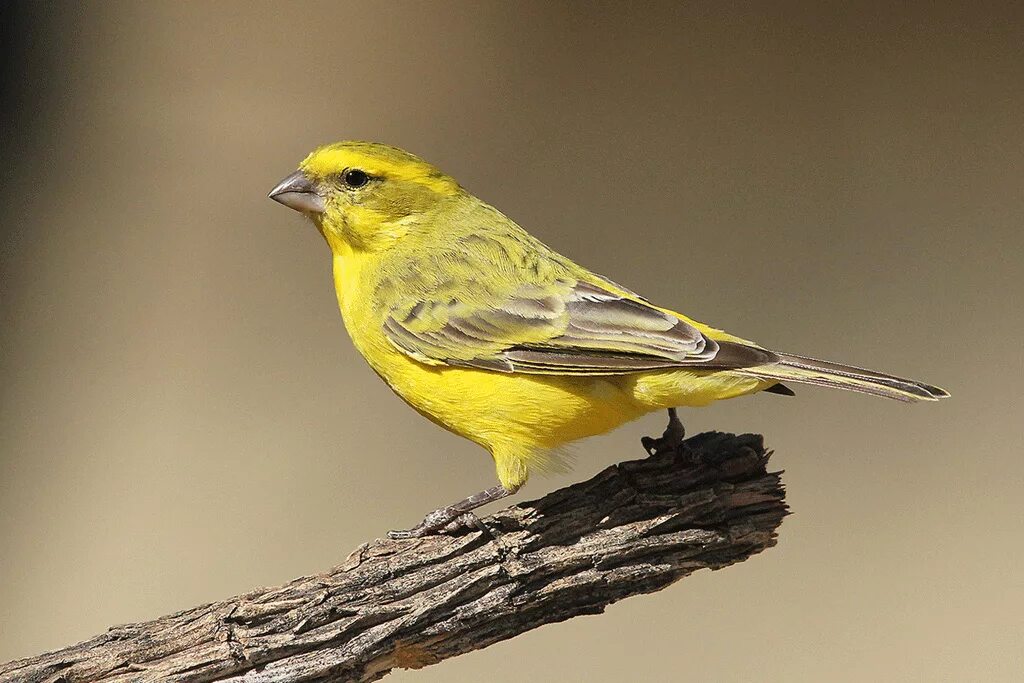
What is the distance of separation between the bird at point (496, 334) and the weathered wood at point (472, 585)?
0.40 ft

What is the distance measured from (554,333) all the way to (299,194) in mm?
925

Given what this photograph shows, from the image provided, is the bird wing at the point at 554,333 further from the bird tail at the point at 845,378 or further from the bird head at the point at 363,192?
the bird head at the point at 363,192

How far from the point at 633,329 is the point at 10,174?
539cm

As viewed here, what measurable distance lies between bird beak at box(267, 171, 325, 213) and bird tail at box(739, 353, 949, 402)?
1.39 m

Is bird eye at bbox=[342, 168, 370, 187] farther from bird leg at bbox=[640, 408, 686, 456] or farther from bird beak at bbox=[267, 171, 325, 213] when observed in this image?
bird leg at bbox=[640, 408, 686, 456]

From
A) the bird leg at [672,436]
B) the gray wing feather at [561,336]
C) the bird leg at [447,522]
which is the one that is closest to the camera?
the gray wing feather at [561,336]

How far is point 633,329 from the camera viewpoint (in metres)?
3.02

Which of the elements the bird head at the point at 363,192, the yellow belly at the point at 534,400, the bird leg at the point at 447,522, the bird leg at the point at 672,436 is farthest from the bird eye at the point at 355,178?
the bird leg at the point at 672,436

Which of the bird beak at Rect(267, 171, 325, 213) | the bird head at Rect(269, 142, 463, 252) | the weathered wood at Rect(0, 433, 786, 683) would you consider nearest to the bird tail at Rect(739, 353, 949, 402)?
the weathered wood at Rect(0, 433, 786, 683)

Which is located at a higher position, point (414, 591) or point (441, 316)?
point (441, 316)

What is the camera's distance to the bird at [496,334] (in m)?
2.95

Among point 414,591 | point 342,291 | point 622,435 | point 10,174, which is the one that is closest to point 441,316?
point 342,291

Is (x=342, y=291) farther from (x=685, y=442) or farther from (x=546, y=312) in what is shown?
(x=685, y=442)

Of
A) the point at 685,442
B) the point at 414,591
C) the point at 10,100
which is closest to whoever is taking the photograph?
the point at 414,591
